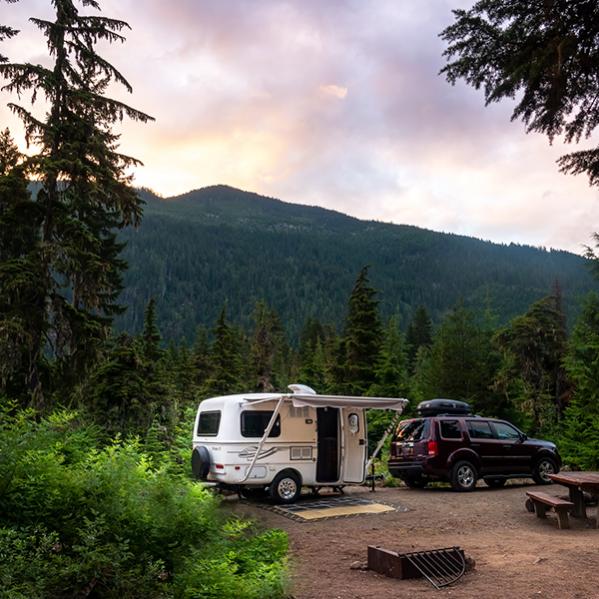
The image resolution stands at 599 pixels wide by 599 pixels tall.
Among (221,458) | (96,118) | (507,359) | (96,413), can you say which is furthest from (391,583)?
(507,359)

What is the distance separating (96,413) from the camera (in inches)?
700


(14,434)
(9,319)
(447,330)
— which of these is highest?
(447,330)

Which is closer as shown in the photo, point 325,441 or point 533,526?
point 533,526

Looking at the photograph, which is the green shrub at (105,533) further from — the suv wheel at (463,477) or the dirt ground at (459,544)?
the suv wheel at (463,477)

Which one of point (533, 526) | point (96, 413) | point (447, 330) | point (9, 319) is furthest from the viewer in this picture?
point (447, 330)

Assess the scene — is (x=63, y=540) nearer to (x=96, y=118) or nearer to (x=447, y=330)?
(x=96, y=118)

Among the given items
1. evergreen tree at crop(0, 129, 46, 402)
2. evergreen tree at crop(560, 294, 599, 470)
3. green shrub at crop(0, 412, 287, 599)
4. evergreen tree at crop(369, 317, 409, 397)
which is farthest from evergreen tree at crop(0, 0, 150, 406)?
evergreen tree at crop(369, 317, 409, 397)

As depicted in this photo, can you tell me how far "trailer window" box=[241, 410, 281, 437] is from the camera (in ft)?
40.4

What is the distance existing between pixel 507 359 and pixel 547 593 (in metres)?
23.6

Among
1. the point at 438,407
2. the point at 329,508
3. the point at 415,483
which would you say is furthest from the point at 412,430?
the point at 329,508

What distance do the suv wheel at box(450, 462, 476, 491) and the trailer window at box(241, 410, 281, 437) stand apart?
443 centimetres

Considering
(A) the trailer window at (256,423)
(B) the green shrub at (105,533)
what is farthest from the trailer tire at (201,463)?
(B) the green shrub at (105,533)

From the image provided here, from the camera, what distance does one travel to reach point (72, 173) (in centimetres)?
1305

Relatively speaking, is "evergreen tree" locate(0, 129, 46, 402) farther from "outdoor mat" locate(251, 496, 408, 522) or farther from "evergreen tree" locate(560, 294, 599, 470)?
"evergreen tree" locate(560, 294, 599, 470)
